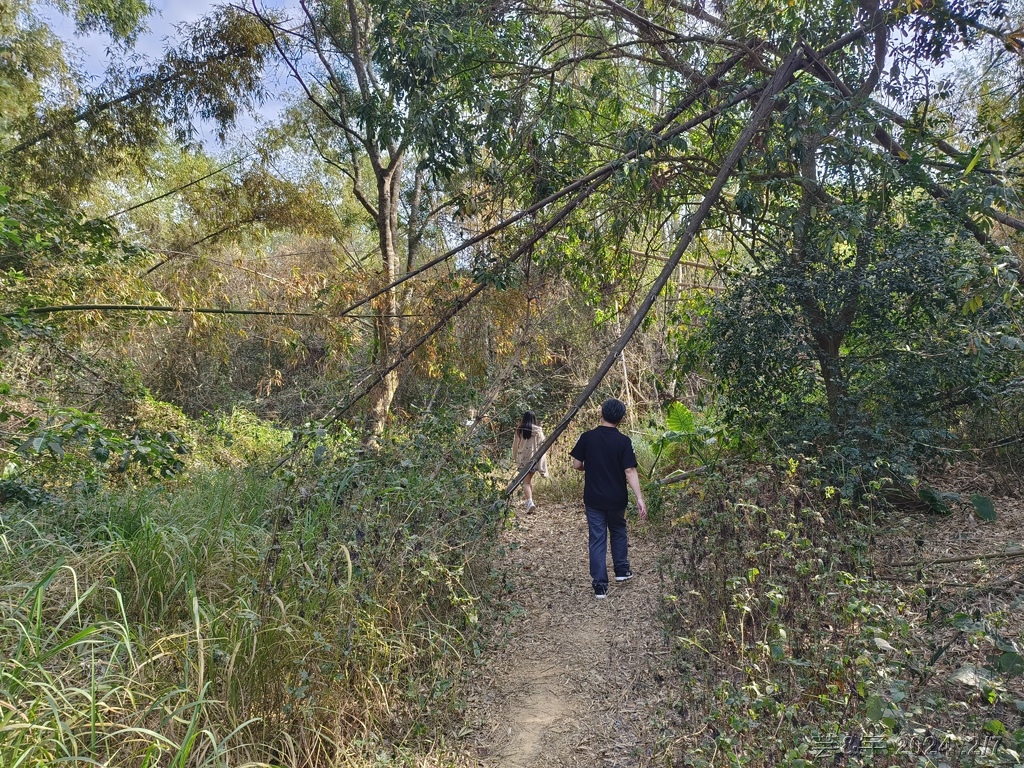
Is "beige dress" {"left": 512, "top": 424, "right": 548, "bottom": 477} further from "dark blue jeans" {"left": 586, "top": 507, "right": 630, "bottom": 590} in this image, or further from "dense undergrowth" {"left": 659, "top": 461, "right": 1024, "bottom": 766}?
"dense undergrowth" {"left": 659, "top": 461, "right": 1024, "bottom": 766}

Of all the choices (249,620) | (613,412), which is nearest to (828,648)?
(613,412)

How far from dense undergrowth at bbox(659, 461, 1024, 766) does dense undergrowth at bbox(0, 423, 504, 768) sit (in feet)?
4.86

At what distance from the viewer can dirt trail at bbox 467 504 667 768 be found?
3.92m

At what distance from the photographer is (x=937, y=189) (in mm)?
5766

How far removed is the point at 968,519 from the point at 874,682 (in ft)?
11.9

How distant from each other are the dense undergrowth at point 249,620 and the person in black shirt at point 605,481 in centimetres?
85

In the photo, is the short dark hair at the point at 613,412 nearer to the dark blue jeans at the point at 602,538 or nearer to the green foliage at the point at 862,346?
the dark blue jeans at the point at 602,538

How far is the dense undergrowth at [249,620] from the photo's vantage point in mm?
2857

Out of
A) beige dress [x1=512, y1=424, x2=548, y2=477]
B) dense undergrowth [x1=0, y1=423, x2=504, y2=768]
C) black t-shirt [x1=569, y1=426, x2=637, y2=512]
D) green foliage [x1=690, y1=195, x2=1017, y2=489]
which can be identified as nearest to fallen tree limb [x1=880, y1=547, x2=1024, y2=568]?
green foliage [x1=690, y1=195, x2=1017, y2=489]

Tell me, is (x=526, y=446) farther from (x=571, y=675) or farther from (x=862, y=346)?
(x=571, y=675)

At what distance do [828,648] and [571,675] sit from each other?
1793 millimetres

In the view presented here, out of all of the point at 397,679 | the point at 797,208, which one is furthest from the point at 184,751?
the point at 797,208

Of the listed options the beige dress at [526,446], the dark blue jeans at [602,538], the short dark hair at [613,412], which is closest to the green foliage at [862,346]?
the short dark hair at [613,412]

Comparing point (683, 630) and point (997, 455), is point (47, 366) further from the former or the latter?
point (997, 455)
